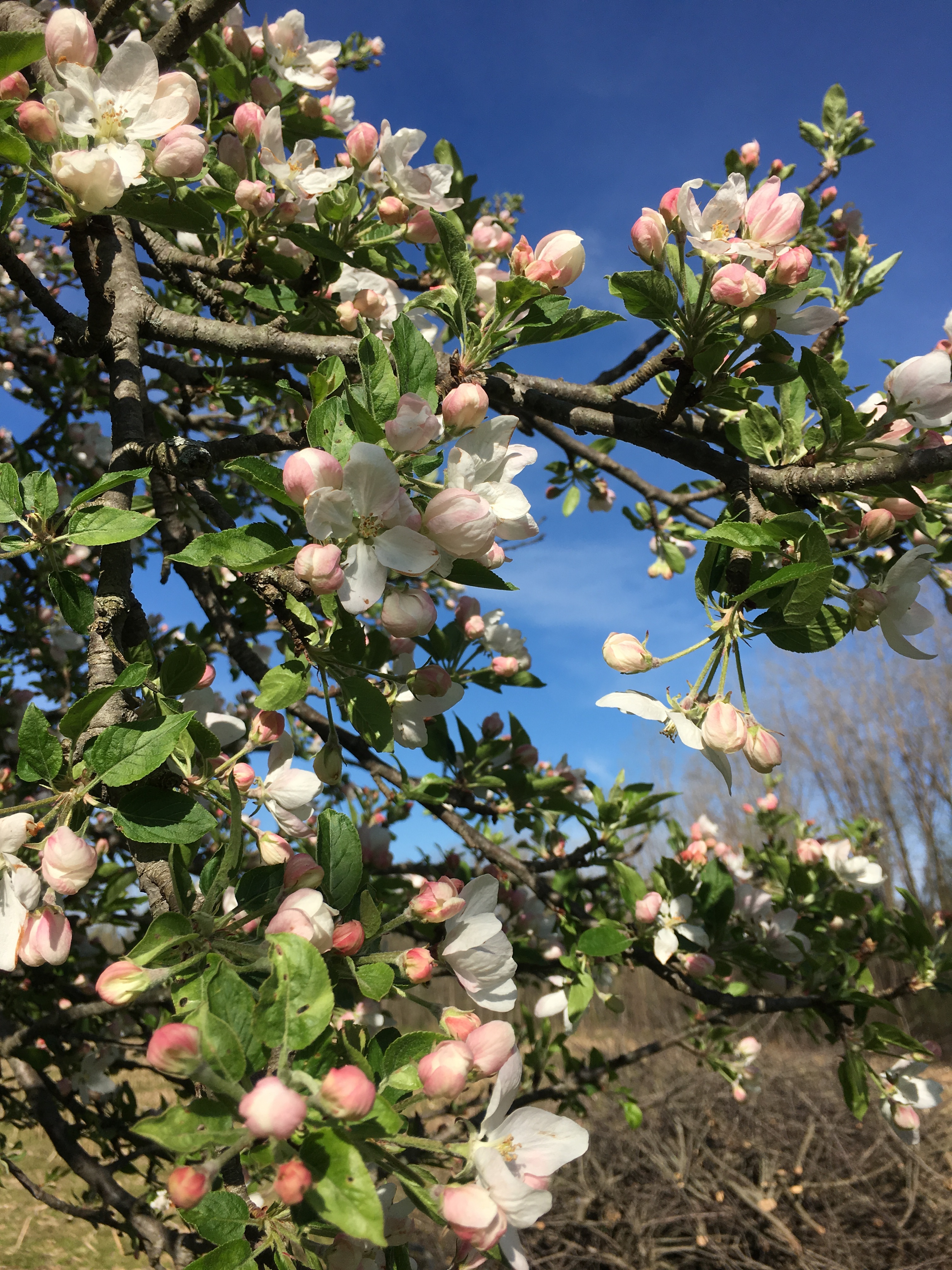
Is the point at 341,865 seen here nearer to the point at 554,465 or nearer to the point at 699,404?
the point at 699,404

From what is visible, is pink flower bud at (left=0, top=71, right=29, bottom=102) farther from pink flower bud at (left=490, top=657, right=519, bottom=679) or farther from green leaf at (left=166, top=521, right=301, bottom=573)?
pink flower bud at (left=490, top=657, right=519, bottom=679)

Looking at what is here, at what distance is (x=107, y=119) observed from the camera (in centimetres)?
93

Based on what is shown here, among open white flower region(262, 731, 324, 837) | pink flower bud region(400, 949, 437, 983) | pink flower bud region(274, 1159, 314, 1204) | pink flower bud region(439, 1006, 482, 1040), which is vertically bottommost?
pink flower bud region(274, 1159, 314, 1204)

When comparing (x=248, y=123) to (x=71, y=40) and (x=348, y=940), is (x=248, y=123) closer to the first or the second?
(x=71, y=40)

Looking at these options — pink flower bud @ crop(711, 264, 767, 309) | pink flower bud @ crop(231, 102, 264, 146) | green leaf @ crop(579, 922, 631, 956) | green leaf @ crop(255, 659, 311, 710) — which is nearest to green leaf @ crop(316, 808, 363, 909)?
green leaf @ crop(255, 659, 311, 710)

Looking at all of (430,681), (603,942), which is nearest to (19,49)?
(430,681)

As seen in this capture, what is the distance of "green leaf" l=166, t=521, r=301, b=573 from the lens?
0.72 m

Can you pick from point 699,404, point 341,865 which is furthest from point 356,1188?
point 699,404

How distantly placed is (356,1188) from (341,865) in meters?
0.31

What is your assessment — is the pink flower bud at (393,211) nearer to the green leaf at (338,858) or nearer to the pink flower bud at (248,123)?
the pink flower bud at (248,123)

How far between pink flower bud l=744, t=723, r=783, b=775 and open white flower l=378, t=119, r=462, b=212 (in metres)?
0.93

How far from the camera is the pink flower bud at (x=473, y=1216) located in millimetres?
567

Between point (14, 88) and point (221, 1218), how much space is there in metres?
1.21

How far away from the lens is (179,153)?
0.93 metres
